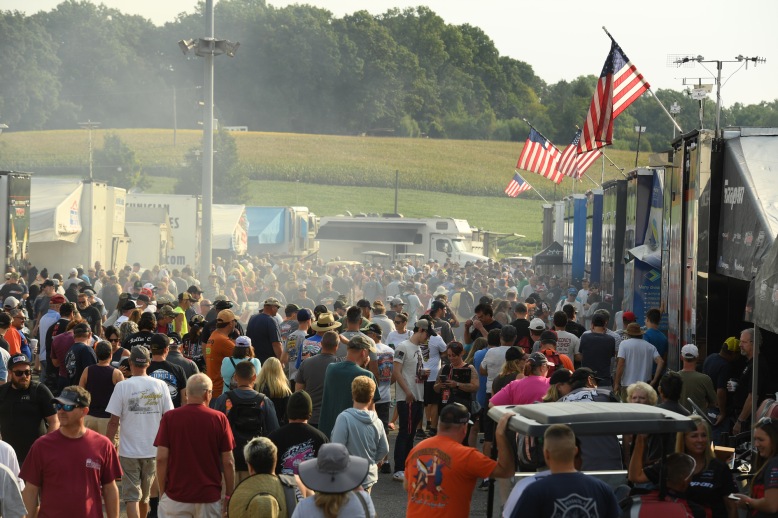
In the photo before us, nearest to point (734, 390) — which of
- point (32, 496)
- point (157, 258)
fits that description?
point (32, 496)

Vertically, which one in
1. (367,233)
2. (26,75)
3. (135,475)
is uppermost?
(26,75)

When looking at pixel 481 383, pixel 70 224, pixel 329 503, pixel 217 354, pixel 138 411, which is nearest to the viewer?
pixel 329 503

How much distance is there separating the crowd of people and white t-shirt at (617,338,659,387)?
0.02 metres

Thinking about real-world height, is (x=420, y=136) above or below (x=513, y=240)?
above

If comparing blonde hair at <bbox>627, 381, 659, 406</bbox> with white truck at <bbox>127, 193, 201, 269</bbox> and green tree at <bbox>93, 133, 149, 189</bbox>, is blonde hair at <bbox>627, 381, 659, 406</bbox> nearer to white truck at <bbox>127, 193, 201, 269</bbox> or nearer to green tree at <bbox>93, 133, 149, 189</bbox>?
white truck at <bbox>127, 193, 201, 269</bbox>

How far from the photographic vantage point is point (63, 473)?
6.88 metres

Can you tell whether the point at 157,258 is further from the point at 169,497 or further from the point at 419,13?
the point at 419,13

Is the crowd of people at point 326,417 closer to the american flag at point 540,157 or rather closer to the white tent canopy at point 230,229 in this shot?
the american flag at point 540,157

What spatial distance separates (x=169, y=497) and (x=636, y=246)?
1240 cm

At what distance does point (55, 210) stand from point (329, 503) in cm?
2618

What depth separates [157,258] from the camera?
1480 inches

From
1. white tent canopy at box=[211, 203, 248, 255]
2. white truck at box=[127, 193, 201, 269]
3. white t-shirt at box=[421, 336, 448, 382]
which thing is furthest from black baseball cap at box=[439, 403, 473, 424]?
white tent canopy at box=[211, 203, 248, 255]

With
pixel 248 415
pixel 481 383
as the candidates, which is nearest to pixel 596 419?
pixel 248 415

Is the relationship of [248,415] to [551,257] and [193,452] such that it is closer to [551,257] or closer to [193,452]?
[193,452]
